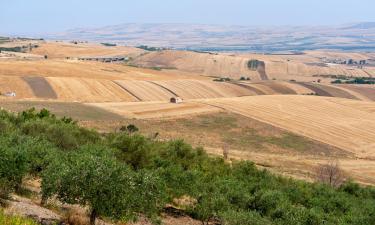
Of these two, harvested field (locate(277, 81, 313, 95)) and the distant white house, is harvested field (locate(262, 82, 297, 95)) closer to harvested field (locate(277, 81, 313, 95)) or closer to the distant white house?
harvested field (locate(277, 81, 313, 95))

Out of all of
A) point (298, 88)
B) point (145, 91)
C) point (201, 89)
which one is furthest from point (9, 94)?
point (298, 88)

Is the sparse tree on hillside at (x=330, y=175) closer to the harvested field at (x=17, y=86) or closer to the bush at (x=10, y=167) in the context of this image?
the bush at (x=10, y=167)

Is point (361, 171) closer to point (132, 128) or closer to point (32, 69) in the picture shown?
point (132, 128)

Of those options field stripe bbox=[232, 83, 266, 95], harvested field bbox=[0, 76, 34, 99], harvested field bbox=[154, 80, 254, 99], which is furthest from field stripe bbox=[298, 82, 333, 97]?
harvested field bbox=[0, 76, 34, 99]

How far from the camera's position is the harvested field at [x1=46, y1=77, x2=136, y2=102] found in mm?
105188

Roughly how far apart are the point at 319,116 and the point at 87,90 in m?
49.1

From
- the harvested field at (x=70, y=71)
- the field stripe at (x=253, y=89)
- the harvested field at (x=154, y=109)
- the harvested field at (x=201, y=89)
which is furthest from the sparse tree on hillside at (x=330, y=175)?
the harvested field at (x=70, y=71)

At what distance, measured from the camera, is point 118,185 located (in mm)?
23516

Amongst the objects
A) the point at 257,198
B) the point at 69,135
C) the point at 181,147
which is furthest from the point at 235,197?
the point at 69,135

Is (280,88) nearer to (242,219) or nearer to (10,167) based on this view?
(242,219)

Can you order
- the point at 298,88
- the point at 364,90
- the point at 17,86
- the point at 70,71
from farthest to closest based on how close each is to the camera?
the point at 364,90 → the point at 298,88 → the point at 70,71 → the point at 17,86

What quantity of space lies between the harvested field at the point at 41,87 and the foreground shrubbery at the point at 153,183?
37.3m

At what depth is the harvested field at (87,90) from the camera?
105 metres

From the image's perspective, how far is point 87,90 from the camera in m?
111
